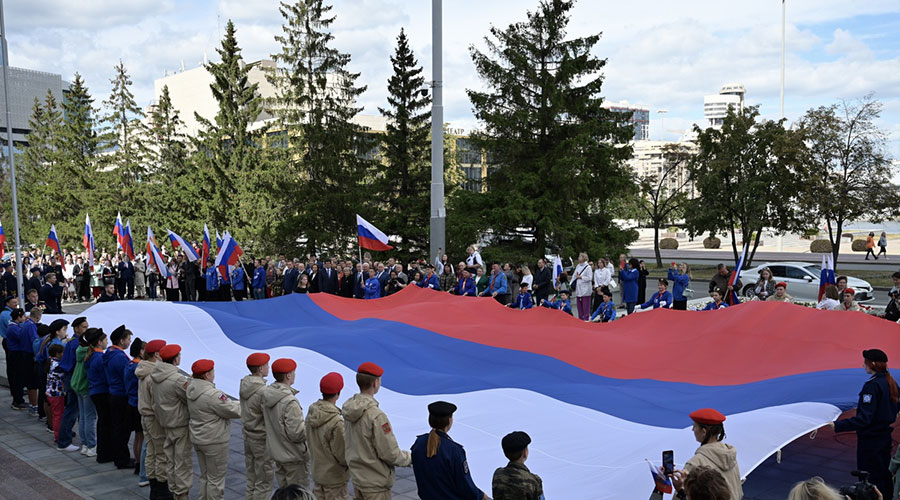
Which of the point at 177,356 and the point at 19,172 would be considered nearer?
the point at 177,356

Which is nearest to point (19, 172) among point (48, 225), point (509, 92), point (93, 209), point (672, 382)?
point (48, 225)

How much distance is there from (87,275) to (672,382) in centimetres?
2403

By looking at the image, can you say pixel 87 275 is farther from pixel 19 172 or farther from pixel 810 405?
pixel 19 172

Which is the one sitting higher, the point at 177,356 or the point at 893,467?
the point at 177,356

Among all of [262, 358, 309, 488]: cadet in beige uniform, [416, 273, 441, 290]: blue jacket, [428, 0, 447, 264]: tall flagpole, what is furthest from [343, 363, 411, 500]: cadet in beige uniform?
[428, 0, 447, 264]: tall flagpole

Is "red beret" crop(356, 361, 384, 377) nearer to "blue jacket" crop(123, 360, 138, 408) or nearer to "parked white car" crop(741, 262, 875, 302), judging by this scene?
"blue jacket" crop(123, 360, 138, 408)

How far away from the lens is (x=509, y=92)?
87.7 ft

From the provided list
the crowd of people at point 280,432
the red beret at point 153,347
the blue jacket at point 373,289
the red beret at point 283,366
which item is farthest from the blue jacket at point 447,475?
the blue jacket at point 373,289

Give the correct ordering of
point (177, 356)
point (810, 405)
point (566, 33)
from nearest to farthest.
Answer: point (810, 405)
point (177, 356)
point (566, 33)

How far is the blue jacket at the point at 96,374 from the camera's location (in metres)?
8.66

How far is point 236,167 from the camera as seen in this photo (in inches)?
1382

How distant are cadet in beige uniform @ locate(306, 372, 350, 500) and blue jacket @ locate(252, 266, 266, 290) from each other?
16383 millimetres

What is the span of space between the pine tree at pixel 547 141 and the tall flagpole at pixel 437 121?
5.59 metres

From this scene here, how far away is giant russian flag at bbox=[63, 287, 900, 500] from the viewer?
6.49 m
